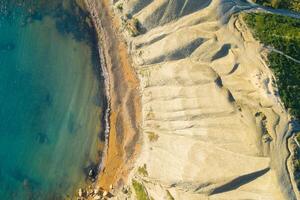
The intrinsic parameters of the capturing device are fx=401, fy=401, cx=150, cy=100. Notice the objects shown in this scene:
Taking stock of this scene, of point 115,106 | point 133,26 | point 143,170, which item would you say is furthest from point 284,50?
point 115,106

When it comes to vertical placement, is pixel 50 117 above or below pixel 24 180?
above

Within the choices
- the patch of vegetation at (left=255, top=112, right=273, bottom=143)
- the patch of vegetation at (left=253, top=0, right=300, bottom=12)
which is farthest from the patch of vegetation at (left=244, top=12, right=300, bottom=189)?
the patch of vegetation at (left=255, top=112, right=273, bottom=143)

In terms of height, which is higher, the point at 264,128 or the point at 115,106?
the point at 115,106

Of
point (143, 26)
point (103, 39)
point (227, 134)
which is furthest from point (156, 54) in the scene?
point (227, 134)

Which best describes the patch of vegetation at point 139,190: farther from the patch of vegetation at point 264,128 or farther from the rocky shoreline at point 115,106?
the patch of vegetation at point 264,128

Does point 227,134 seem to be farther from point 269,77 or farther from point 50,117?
point 50,117

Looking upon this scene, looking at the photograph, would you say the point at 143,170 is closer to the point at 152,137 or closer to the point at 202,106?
the point at 152,137
